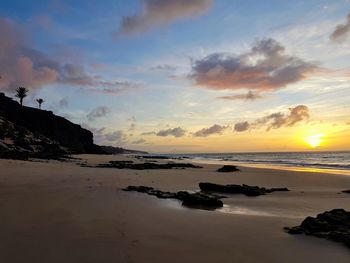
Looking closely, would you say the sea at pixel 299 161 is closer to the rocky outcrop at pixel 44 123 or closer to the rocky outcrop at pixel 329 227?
the rocky outcrop at pixel 44 123

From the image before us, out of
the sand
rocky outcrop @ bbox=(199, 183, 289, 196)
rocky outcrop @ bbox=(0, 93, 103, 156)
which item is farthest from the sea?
the sand

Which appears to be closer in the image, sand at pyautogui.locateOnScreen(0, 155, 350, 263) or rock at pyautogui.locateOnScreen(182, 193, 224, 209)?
sand at pyautogui.locateOnScreen(0, 155, 350, 263)

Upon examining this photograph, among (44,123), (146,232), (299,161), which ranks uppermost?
(44,123)

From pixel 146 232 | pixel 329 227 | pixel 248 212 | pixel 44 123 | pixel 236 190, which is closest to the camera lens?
pixel 146 232

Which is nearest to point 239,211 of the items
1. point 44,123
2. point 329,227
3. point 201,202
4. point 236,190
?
point 201,202

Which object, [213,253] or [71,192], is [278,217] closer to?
[213,253]

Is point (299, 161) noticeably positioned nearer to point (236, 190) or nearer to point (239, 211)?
point (236, 190)

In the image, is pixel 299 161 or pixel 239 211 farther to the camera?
pixel 299 161

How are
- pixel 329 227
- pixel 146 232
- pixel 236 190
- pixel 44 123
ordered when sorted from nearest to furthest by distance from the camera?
pixel 146 232, pixel 329 227, pixel 236 190, pixel 44 123

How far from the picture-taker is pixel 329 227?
28.8ft

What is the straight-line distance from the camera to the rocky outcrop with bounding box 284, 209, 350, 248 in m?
8.15

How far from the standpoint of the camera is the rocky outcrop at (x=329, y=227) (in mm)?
8148

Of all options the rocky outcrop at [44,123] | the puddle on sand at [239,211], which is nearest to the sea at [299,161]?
the rocky outcrop at [44,123]

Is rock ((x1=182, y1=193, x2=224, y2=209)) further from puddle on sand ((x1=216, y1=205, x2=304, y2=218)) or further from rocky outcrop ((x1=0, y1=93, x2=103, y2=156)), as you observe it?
rocky outcrop ((x1=0, y1=93, x2=103, y2=156))
